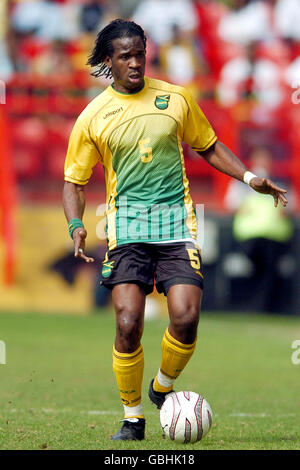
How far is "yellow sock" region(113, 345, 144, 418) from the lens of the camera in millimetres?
5605

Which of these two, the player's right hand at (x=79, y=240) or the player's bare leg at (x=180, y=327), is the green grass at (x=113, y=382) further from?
the player's right hand at (x=79, y=240)

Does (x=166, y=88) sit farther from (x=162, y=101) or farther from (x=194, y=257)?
(x=194, y=257)

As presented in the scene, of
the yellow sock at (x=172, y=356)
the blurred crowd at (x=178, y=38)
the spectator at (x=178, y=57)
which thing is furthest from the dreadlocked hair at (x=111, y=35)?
the spectator at (x=178, y=57)

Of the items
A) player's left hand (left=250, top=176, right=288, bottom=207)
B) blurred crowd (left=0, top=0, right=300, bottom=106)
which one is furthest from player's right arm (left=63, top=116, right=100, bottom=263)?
blurred crowd (left=0, top=0, right=300, bottom=106)

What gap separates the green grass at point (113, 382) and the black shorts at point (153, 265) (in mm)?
937

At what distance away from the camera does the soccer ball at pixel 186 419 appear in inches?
210

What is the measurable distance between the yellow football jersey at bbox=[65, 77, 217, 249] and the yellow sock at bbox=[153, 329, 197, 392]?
0.63 meters

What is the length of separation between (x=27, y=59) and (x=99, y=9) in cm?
187

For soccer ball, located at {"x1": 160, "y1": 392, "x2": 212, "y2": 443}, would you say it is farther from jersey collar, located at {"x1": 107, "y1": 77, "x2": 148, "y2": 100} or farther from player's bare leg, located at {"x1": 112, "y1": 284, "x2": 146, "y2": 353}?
jersey collar, located at {"x1": 107, "y1": 77, "x2": 148, "y2": 100}

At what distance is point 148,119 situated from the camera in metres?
5.80

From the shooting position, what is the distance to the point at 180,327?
560 cm

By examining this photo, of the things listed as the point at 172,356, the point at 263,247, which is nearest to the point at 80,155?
the point at 172,356

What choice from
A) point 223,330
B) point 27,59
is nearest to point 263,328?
point 223,330

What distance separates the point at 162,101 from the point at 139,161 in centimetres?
43
